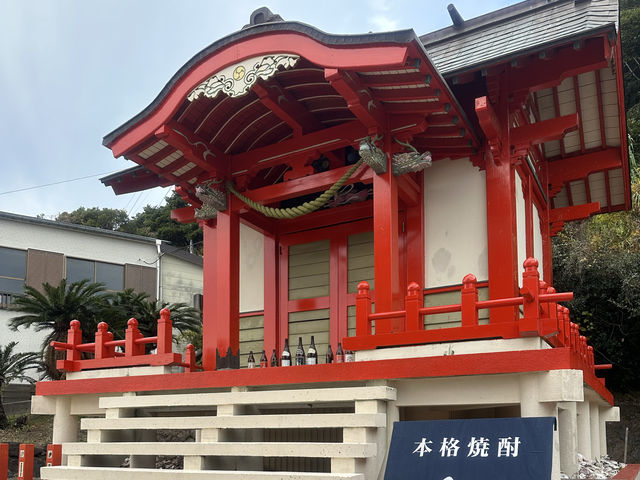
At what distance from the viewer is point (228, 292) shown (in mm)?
9383

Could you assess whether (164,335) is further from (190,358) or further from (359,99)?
(359,99)

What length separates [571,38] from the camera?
7.36 meters

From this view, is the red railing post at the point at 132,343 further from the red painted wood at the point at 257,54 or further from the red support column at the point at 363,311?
the red support column at the point at 363,311

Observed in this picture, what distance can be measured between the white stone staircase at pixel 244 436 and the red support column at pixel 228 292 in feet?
3.04

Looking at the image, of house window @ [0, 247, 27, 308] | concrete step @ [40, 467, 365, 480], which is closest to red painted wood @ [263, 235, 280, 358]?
concrete step @ [40, 467, 365, 480]

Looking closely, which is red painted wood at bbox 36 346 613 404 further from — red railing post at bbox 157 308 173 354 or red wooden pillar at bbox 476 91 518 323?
red wooden pillar at bbox 476 91 518 323

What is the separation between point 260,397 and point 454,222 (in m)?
→ 3.35

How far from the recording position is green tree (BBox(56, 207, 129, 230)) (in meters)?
41.2

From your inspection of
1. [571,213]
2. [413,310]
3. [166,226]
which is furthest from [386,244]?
[166,226]

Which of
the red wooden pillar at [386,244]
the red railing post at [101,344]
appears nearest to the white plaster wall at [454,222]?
the red wooden pillar at [386,244]

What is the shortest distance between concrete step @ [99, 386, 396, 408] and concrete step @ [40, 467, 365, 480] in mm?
732

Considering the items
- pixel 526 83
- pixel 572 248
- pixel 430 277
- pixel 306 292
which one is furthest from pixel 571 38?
pixel 572 248

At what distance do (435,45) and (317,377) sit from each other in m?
4.92

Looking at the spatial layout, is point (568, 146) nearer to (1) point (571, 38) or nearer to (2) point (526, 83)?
(2) point (526, 83)
